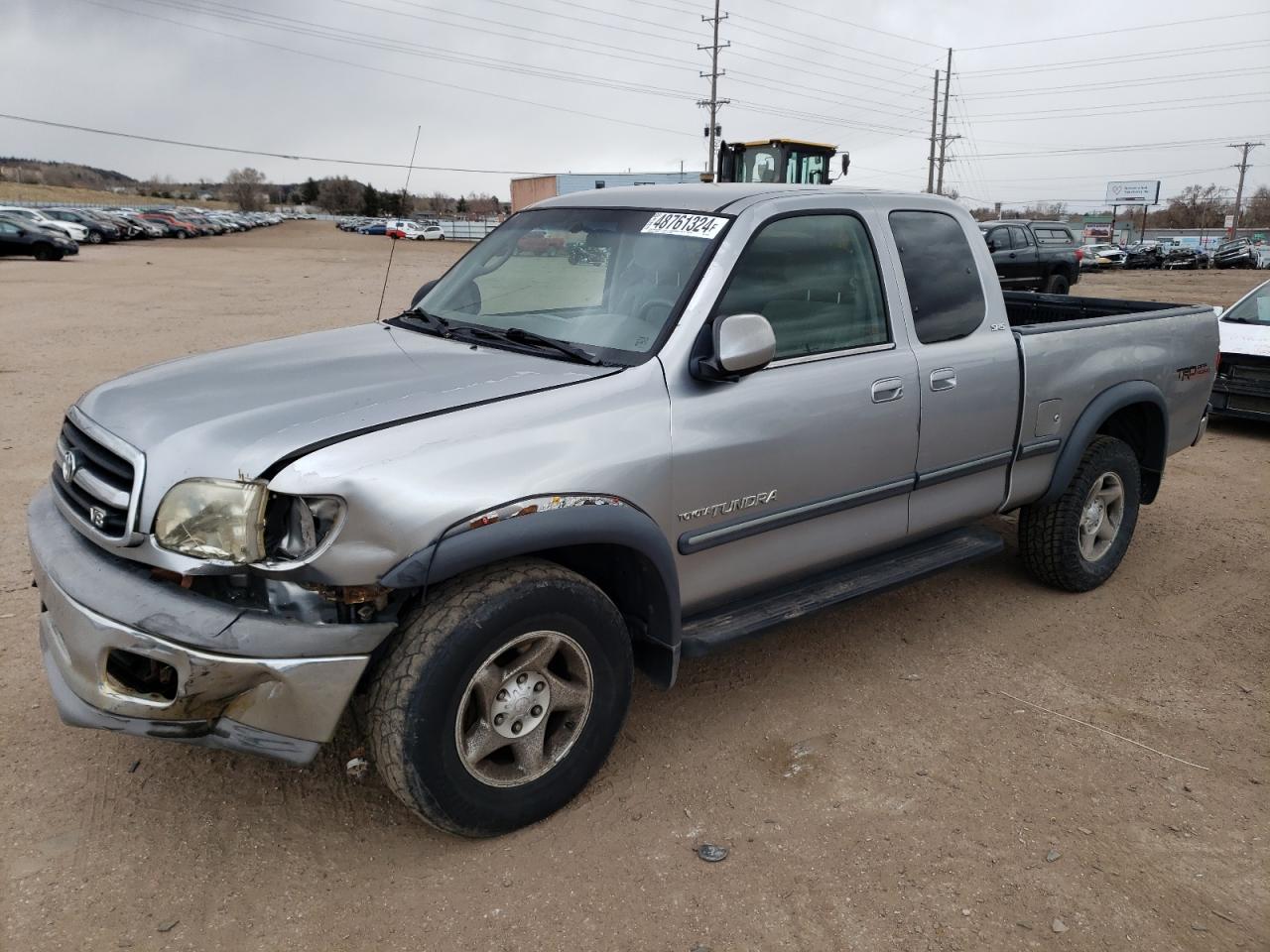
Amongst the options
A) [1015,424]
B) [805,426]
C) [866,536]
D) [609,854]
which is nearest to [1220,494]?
[1015,424]

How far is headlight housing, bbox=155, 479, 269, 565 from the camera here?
8.07ft

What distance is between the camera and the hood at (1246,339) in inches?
343

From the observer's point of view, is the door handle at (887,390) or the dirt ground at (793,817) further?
the door handle at (887,390)

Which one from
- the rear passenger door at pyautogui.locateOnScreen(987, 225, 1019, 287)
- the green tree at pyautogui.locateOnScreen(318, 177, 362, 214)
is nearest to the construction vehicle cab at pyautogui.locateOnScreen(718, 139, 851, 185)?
the rear passenger door at pyautogui.locateOnScreen(987, 225, 1019, 287)

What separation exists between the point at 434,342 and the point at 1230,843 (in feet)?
10.3

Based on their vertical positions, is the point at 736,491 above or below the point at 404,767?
above

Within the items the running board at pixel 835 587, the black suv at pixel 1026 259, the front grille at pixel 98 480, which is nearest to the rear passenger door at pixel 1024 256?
the black suv at pixel 1026 259

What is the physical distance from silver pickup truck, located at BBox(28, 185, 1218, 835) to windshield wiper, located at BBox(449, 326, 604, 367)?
0.01 m

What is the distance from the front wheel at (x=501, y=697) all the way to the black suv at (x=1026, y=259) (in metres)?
18.0

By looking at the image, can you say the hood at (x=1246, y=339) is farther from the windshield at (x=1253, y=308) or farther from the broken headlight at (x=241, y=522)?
the broken headlight at (x=241, y=522)

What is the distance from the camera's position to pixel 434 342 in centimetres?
360

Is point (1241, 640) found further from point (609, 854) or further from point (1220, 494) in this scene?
point (609, 854)

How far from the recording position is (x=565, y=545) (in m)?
2.82

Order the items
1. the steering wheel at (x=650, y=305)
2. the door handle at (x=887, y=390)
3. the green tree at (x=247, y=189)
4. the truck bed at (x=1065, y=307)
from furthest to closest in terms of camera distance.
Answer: the green tree at (x=247, y=189) → the truck bed at (x=1065, y=307) → the door handle at (x=887, y=390) → the steering wheel at (x=650, y=305)
